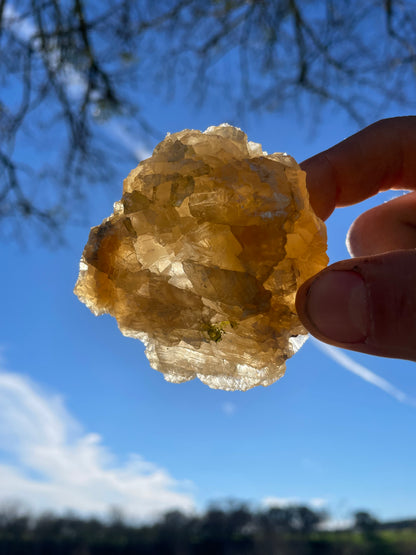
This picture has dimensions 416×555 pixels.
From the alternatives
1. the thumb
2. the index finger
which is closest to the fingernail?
the thumb

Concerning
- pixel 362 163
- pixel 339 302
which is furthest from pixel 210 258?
pixel 362 163

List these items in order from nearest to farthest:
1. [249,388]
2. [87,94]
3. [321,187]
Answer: [249,388]
[321,187]
[87,94]

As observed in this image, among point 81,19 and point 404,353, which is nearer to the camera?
point 404,353

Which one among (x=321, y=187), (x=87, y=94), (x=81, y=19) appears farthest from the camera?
(x=87, y=94)

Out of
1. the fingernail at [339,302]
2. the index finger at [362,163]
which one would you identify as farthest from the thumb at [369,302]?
the index finger at [362,163]

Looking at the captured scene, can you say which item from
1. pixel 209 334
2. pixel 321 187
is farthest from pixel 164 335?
pixel 321 187

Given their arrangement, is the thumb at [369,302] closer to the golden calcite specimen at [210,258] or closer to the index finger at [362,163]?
the golden calcite specimen at [210,258]

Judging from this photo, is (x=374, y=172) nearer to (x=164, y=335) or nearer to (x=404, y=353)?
(x=404, y=353)
